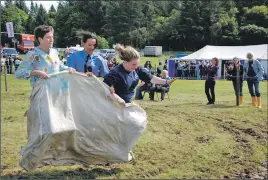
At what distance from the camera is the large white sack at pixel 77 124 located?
17.2ft

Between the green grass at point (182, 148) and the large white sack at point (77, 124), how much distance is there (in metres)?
0.34

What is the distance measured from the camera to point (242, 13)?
106812 mm

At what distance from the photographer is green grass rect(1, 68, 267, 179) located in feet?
19.7

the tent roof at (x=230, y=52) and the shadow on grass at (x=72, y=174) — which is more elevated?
the tent roof at (x=230, y=52)

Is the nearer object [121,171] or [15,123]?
[121,171]

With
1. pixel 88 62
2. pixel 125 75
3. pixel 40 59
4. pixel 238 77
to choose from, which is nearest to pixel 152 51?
pixel 238 77

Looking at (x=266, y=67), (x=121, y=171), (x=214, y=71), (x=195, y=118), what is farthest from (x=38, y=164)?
(x=266, y=67)

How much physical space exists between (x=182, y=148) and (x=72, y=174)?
259 centimetres

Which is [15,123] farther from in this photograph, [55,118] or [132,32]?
[132,32]

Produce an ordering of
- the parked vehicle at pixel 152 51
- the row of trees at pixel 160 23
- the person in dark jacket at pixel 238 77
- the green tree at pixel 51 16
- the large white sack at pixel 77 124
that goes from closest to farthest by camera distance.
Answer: the large white sack at pixel 77 124 < the person in dark jacket at pixel 238 77 < the parked vehicle at pixel 152 51 < the row of trees at pixel 160 23 < the green tree at pixel 51 16

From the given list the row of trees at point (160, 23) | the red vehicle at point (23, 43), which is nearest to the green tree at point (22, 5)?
the row of trees at point (160, 23)

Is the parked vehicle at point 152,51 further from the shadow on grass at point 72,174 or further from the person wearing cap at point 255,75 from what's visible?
the shadow on grass at point 72,174

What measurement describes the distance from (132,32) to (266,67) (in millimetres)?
68609

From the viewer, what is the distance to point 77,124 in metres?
5.59
